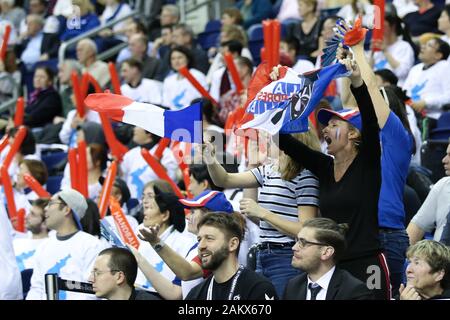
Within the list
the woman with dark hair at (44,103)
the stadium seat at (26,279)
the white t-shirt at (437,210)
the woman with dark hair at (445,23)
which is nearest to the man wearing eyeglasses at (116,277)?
the white t-shirt at (437,210)

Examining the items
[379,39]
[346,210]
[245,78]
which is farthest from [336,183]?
[245,78]

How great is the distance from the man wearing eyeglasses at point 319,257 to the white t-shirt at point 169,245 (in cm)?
176

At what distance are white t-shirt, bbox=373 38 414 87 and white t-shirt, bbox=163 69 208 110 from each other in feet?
6.25

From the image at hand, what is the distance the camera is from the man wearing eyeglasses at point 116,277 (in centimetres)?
614

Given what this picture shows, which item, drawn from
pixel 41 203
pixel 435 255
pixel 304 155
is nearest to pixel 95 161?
pixel 41 203

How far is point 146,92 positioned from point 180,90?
0.55 meters

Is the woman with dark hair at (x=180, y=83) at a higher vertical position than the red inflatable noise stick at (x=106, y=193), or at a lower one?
higher

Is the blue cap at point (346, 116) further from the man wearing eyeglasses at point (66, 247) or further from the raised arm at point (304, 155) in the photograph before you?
the man wearing eyeglasses at point (66, 247)

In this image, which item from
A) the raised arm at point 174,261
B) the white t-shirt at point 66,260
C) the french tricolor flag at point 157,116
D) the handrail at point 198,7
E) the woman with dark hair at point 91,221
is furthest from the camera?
the handrail at point 198,7

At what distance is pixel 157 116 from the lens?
6109 mm

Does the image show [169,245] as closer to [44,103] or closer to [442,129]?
[442,129]

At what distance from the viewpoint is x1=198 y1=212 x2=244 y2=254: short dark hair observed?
5828 millimetres

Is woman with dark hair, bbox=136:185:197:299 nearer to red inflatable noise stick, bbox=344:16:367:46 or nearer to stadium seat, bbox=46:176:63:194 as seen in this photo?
red inflatable noise stick, bbox=344:16:367:46
